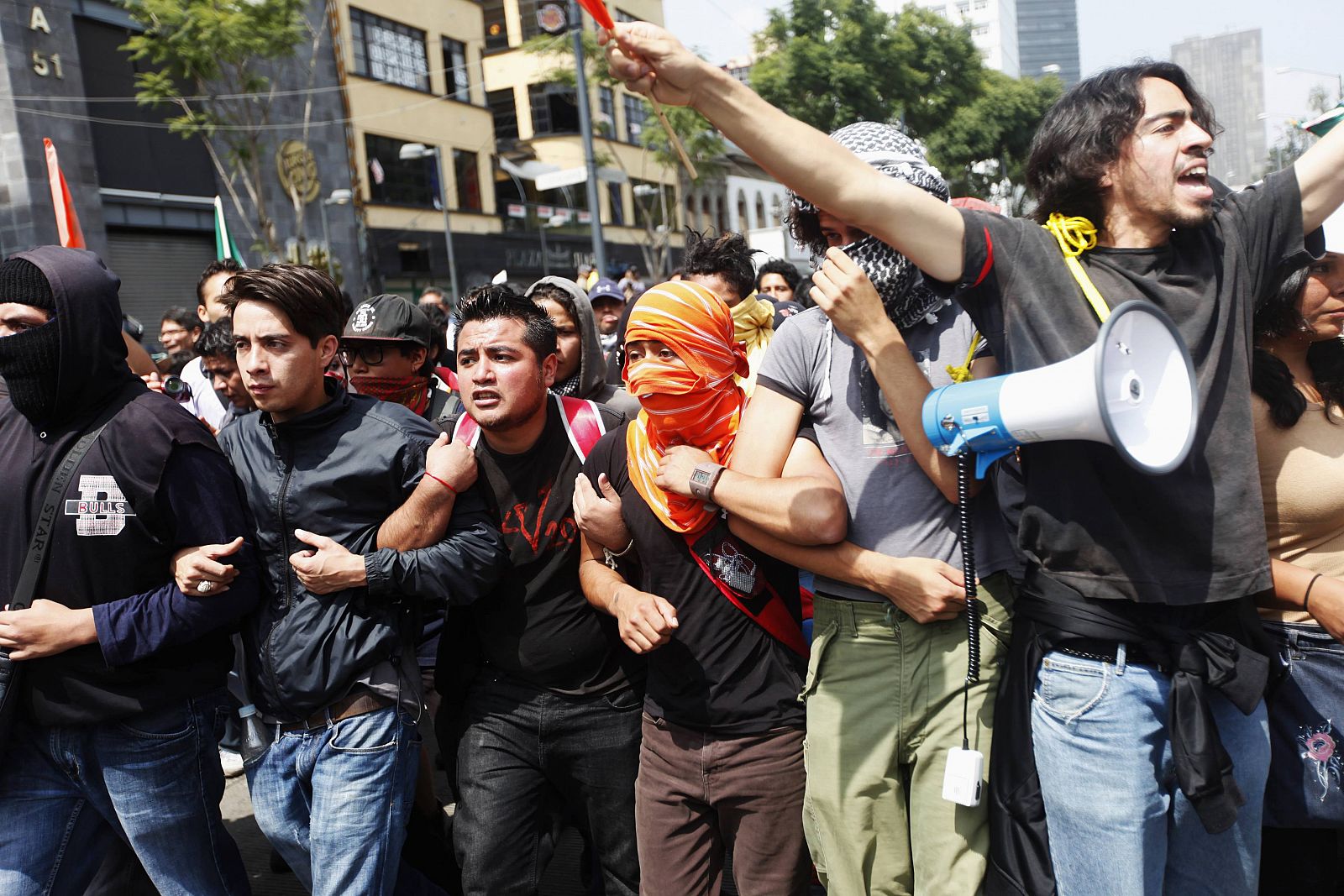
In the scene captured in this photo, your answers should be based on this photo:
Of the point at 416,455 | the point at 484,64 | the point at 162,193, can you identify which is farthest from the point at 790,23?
the point at 416,455

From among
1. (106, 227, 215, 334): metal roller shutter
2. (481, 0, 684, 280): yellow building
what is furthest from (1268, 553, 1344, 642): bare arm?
(481, 0, 684, 280): yellow building

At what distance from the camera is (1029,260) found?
1.91 m

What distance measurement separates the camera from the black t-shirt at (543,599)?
9.41 ft

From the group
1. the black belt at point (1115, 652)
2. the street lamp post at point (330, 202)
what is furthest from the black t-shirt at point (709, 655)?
the street lamp post at point (330, 202)

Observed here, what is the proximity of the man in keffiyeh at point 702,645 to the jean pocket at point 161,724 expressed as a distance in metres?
1.24

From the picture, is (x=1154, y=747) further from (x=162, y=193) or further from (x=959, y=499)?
(x=162, y=193)

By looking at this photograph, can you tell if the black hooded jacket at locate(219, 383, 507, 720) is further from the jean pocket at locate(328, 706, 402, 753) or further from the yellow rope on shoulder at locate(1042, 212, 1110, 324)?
the yellow rope on shoulder at locate(1042, 212, 1110, 324)

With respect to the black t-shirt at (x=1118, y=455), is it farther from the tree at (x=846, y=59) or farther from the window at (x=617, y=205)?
the window at (x=617, y=205)

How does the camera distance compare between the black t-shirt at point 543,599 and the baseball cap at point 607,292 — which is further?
the baseball cap at point 607,292

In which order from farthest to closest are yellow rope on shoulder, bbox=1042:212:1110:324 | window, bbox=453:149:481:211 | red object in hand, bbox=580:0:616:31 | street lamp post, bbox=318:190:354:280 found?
window, bbox=453:149:481:211, street lamp post, bbox=318:190:354:280, yellow rope on shoulder, bbox=1042:212:1110:324, red object in hand, bbox=580:0:616:31

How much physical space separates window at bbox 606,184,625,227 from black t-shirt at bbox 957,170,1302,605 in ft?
117

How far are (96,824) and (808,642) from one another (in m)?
2.10

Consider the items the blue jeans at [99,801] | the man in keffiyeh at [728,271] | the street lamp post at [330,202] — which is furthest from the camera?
the street lamp post at [330,202]

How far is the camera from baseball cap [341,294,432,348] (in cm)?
405
